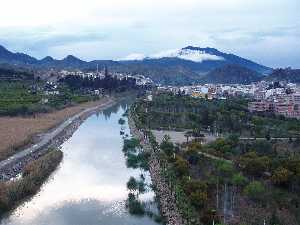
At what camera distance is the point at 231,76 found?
472 ft

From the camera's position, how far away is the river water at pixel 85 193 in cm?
1920

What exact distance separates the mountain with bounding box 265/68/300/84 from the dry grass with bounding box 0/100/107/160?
69680 mm

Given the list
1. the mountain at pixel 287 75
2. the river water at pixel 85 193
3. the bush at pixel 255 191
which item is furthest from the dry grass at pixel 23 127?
the mountain at pixel 287 75

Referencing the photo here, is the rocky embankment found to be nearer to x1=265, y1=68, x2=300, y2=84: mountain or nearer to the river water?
the river water

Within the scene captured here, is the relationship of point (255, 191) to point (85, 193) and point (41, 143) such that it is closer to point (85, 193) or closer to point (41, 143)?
point (85, 193)

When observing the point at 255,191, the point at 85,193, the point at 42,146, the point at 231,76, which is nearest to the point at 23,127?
the point at 42,146

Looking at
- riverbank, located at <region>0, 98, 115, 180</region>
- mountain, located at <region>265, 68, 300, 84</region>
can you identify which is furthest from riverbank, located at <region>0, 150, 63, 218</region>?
mountain, located at <region>265, 68, 300, 84</region>

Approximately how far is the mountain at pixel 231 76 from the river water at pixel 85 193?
106151mm

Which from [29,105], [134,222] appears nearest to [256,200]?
[134,222]

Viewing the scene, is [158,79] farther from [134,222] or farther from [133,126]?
[134,222]

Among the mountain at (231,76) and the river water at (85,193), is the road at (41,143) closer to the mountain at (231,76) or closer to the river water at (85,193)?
the river water at (85,193)

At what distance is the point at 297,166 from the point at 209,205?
14.3 ft

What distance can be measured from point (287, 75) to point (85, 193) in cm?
10479

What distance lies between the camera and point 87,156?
1265 inches
